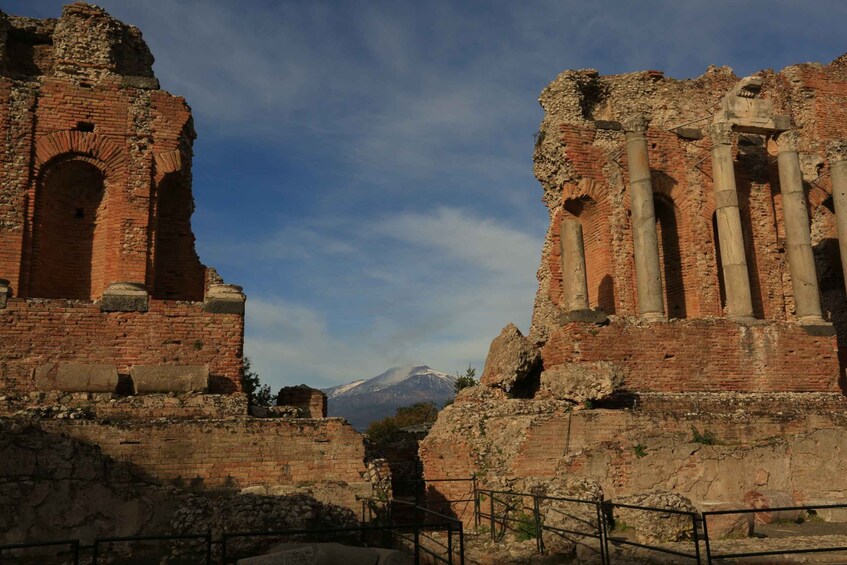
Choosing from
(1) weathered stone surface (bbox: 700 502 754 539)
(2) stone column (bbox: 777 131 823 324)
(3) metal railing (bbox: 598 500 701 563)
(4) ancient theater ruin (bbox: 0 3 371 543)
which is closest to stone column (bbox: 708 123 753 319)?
(2) stone column (bbox: 777 131 823 324)

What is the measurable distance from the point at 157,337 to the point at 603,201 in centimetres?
1209

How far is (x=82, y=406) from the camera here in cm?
1171

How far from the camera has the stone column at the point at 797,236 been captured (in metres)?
18.8

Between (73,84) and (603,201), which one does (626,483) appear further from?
(73,84)

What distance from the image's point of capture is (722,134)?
19.8 m

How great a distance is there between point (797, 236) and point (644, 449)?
32.5 ft

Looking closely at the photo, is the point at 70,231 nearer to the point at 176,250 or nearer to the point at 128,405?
the point at 176,250

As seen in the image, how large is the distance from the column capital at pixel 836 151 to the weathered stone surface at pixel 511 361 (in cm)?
1086

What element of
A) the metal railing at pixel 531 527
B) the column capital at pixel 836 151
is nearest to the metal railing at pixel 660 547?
the metal railing at pixel 531 527

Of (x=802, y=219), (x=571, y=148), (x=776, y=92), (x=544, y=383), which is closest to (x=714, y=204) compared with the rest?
(x=802, y=219)

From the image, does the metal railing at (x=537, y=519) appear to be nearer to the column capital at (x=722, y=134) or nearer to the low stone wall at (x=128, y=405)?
the low stone wall at (x=128, y=405)

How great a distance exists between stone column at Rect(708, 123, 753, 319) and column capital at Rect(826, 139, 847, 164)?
3.51 m

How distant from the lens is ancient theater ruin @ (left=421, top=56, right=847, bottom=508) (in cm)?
1319

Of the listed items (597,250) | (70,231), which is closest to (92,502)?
(70,231)
